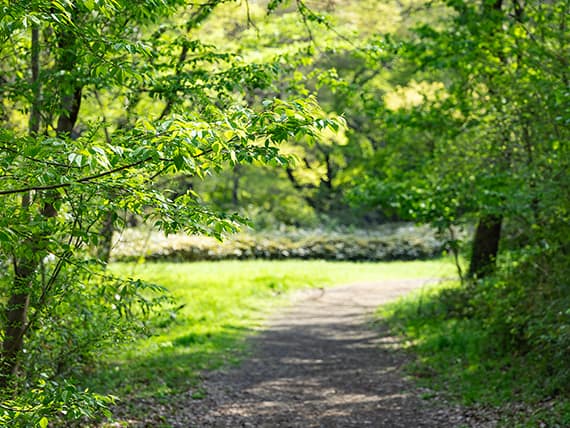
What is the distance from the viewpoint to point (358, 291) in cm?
1806

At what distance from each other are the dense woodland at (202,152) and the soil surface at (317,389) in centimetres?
120

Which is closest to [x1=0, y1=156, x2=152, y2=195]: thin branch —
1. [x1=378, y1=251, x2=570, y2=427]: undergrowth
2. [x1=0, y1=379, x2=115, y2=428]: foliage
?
[x1=0, y1=379, x2=115, y2=428]: foliage

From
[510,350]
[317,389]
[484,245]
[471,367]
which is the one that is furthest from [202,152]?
[484,245]

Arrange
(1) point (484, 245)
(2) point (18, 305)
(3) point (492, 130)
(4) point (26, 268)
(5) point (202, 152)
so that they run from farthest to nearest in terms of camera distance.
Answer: (1) point (484, 245) < (3) point (492, 130) < (4) point (26, 268) < (2) point (18, 305) < (5) point (202, 152)

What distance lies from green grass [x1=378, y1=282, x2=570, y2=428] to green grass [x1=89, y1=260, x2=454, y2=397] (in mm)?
2952

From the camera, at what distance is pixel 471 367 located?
7.90 meters

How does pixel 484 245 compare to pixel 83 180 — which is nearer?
pixel 83 180

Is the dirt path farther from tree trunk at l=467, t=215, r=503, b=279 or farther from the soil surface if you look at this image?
tree trunk at l=467, t=215, r=503, b=279

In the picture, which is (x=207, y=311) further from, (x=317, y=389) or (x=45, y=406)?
(x=45, y=406)

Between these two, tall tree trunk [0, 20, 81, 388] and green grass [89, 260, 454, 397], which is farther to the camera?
green grass [89, 260, 454, 397]

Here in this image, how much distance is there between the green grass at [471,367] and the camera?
609 cm

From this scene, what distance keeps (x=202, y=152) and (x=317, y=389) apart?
549 cm

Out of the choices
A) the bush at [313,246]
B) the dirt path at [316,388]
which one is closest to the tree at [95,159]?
the dirt path at [316,388]

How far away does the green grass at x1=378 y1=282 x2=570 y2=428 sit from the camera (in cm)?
609
